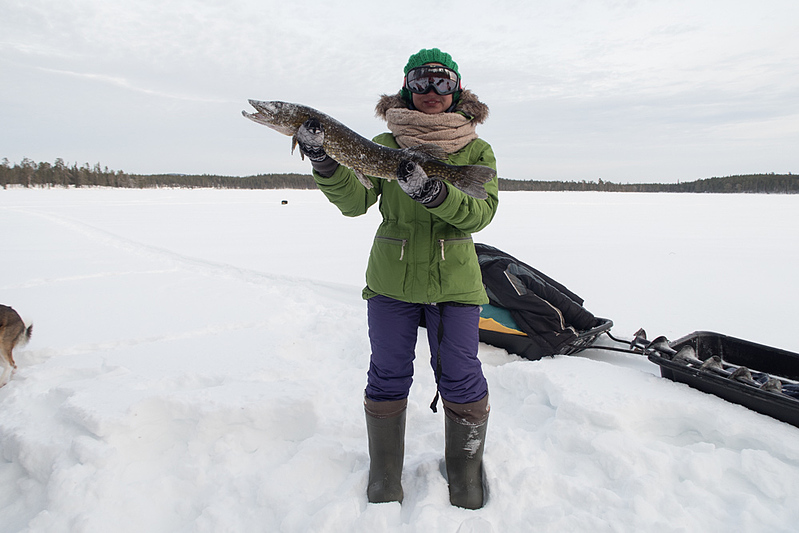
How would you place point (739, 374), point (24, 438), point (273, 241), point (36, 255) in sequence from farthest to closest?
point (273, 241), point (36, 255), point (739, 374), point (24, 438)

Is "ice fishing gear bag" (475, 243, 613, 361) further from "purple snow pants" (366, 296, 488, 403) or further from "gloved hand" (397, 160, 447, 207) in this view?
"gloved hand" (397, 160, 447, 207)

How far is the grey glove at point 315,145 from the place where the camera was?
1981mm

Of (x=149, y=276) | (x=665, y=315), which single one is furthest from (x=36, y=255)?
(x=665, y=315)

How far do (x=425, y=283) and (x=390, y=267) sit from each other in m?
0.19

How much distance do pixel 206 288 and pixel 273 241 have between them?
5658 mm

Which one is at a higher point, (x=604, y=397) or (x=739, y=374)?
(x=739, y=374)

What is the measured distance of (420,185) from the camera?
181cm

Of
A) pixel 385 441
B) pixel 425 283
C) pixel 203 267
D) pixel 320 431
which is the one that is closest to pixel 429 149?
pixel 425 283

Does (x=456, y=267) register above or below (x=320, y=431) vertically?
above

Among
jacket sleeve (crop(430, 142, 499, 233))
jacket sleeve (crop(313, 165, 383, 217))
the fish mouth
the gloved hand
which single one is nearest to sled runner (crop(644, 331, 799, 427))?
jacket sleeve (crop(430, 142, 499, 233))

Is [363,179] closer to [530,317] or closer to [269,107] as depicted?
[269,107]

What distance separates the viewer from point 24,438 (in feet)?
8.03

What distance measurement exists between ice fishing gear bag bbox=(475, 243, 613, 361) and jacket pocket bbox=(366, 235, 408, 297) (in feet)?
6.86

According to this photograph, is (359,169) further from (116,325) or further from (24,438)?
(116,325)
